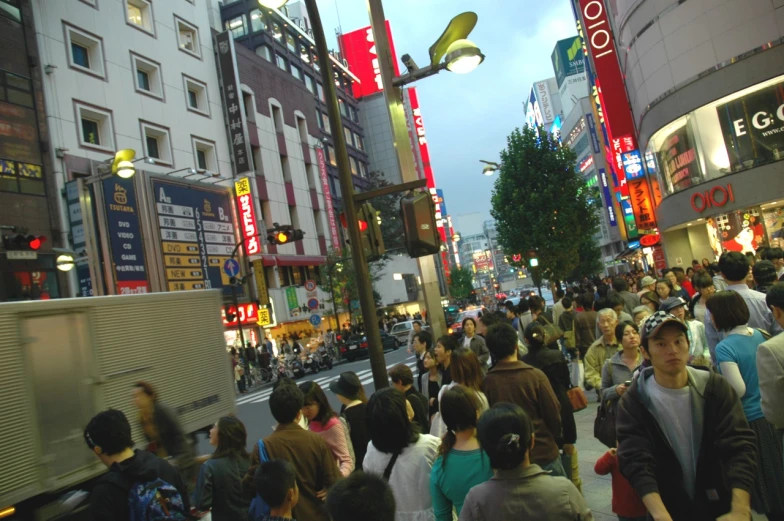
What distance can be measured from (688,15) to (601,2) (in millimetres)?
8262

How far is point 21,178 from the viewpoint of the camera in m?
20.4

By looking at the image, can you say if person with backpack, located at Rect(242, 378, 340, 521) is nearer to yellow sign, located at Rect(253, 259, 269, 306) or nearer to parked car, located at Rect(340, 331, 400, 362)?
parked car, located at Rect(340, 331, 400, 362)

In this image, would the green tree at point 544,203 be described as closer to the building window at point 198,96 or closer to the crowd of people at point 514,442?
the building window at point 198,96

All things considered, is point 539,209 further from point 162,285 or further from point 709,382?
point 709,382

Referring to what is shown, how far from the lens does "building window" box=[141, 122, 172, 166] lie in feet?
89.3

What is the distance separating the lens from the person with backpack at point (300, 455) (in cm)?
403

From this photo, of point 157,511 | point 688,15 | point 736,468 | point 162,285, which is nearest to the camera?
point 736,468

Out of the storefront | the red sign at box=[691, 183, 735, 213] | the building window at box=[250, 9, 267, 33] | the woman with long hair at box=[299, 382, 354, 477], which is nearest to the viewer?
the woman with long hair at box=[299, 382, 354, 477]

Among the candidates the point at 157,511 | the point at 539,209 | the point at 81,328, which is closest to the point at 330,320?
the point at 539,209

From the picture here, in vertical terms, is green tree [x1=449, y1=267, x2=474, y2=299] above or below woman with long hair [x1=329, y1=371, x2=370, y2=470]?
above

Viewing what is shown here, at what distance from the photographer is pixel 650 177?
28.1 m

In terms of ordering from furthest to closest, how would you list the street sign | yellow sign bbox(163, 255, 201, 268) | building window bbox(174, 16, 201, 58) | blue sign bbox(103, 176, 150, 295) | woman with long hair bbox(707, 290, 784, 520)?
building window bbox(174, 16, 201, 58), yellow sign bbox(163, 255, 201, 268), the street sign, blue sign bbox(103, 176, 150, 295), woman with long hair bbox(707, 290, 784, 520)

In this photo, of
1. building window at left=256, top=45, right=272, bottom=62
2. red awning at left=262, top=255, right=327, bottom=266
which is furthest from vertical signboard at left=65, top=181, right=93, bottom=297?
building window at left=256, top=45, right=272, bottom=62

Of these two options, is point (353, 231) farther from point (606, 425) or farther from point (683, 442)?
point (683, 442)
